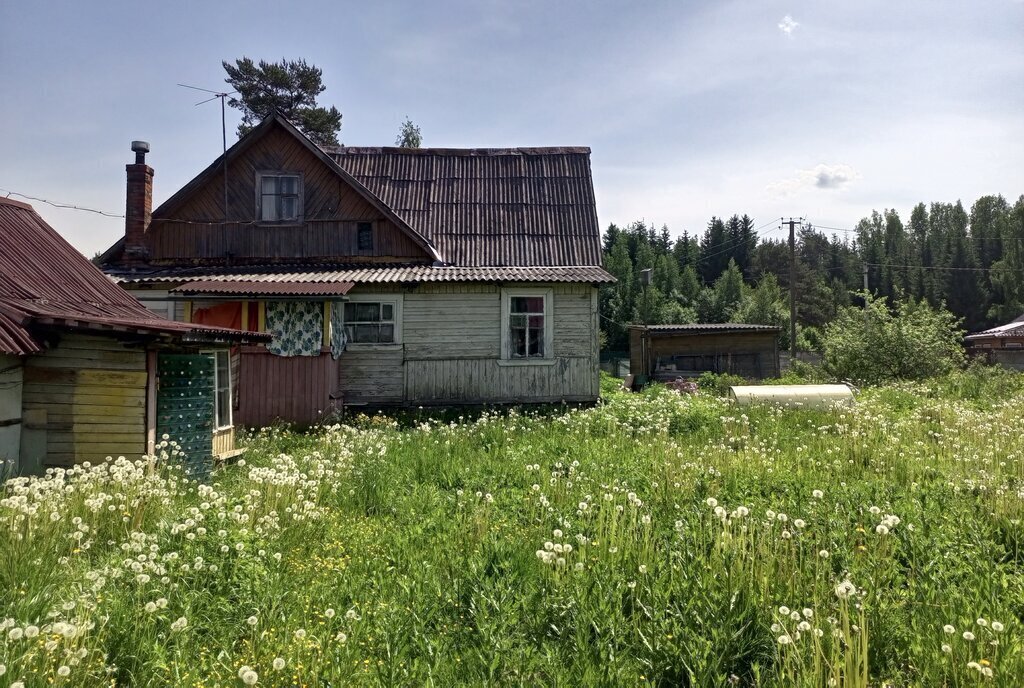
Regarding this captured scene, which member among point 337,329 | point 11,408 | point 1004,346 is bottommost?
point 11,408

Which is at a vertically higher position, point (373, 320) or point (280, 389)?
point (373, 320)

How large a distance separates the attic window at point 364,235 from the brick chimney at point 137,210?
227 inches

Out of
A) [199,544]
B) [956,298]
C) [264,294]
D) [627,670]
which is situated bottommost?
[627,670]

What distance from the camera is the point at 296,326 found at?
43.0 ft

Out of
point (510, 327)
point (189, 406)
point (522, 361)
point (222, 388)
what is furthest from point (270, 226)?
point (189, 406)

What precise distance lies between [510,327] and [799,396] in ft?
22.5

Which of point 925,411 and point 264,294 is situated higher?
point 264,294

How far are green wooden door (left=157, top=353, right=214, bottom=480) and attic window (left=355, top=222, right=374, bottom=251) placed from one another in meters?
8.67

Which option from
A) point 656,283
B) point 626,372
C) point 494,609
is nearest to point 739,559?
point 494,609

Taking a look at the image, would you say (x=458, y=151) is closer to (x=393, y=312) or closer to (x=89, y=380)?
(x=393, y=312)

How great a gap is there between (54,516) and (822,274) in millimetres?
84358

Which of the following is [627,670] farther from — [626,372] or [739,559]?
[626,372]

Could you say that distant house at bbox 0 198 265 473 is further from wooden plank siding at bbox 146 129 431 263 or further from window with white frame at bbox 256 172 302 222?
window with white frame at bbox 256 172 302 222

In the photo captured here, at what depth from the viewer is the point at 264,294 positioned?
12555 millimetres
